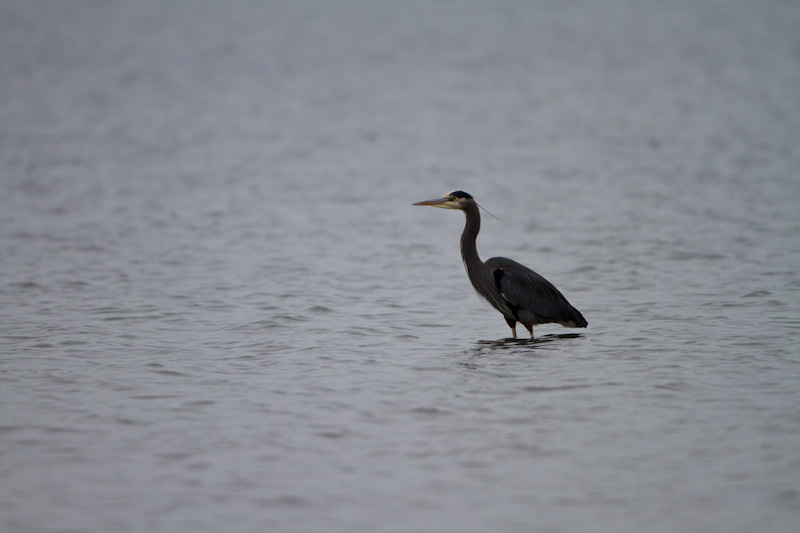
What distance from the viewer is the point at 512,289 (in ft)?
31.7

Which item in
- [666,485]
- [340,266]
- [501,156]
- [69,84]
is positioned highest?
[69,84]

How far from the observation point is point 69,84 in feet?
111

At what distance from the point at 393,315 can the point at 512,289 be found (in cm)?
141

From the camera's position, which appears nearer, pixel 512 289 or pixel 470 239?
pixel 512 289

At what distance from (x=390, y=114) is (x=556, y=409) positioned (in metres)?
22.4

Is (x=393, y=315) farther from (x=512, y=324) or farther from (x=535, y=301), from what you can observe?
(x=535, y=301)

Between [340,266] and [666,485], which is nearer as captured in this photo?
[666,485]

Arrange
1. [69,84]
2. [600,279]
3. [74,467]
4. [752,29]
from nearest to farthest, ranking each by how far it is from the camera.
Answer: [74,467] → [600,279] → [69,84] → [752,29]

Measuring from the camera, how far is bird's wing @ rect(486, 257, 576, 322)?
9523 mm

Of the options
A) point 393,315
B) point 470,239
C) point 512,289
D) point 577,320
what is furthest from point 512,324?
point 393,315

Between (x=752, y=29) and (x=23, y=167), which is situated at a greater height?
(x=752, y=29)

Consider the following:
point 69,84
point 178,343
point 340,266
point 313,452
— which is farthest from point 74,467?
point 69,84

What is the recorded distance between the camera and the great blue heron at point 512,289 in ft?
31.3

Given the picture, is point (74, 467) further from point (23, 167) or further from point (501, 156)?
point (501, 156)
